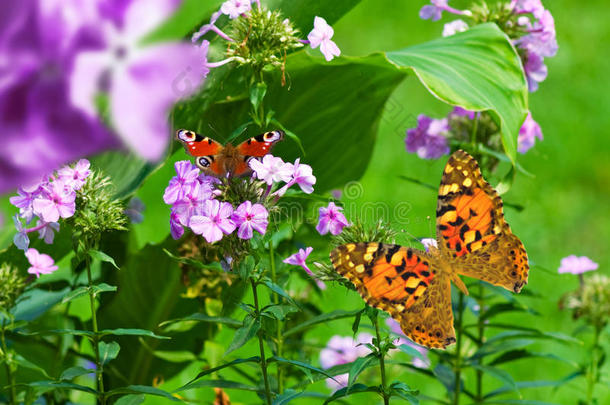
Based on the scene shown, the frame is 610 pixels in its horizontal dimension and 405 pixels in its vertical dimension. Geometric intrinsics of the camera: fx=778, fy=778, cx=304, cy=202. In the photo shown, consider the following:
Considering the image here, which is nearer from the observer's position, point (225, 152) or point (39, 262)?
point (225, 152)

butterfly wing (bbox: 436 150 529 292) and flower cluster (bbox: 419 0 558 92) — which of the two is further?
flower cluster (bbox: 419 0 558 92)

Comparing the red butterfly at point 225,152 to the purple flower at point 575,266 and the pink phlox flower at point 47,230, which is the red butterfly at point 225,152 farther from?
the purple flower at point 575,266

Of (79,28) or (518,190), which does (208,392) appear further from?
(79,28)

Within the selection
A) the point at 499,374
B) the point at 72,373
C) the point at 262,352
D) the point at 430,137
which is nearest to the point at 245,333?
the point at 262,352

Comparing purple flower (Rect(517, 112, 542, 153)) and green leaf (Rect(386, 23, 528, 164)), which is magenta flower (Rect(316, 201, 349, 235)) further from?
purple flower (Rect(517, 112, 542, 153))

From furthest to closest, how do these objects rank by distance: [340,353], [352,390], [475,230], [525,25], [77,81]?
1. [340,353]
2. [525,25]
3. [475,230]
4. [352,390]
5. [77,81]

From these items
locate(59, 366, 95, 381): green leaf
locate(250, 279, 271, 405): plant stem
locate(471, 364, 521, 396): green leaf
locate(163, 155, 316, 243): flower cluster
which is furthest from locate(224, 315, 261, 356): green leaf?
locate(471, 364, 521, 396): green leaf

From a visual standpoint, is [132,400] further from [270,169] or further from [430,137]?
[430,137]
